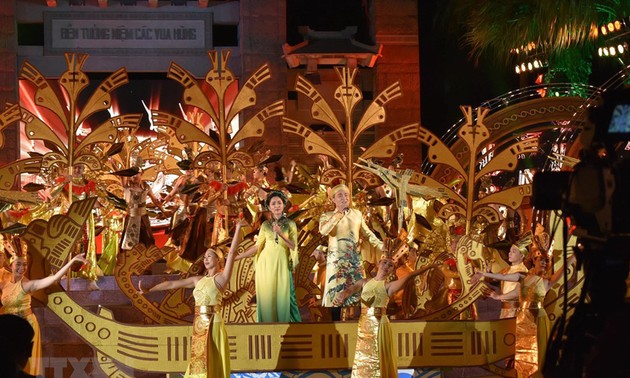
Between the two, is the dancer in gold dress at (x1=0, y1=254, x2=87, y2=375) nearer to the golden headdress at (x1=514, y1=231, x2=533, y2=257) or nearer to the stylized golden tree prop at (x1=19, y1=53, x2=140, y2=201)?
the stylized golden tree prop at (x1=19, y1=53, x2=140, y2=201)

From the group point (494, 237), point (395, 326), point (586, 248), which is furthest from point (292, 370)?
point (586, 248)

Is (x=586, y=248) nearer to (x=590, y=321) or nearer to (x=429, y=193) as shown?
(x=590, y=321)

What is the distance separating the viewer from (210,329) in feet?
28.1

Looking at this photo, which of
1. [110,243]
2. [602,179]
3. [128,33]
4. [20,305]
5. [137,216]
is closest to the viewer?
[602,179]

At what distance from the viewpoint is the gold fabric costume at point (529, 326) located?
9516 millimetres

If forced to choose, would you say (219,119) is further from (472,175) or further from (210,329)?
(210,329)

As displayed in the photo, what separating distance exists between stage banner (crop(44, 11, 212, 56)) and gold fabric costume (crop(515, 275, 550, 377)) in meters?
10.7

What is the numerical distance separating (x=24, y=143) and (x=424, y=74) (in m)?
6.94

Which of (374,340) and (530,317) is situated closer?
(374,340)

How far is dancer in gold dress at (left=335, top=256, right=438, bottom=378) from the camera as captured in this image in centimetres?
A: 886

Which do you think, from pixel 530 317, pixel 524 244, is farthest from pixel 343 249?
pixel 530 317

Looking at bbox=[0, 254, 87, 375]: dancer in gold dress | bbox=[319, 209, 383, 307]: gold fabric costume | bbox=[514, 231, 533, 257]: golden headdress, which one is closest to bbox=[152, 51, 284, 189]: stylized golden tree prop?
bbox=[319, 209, 383, 307]: gold fabric costume

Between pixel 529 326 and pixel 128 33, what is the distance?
1144 cm

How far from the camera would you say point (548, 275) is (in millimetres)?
9789
